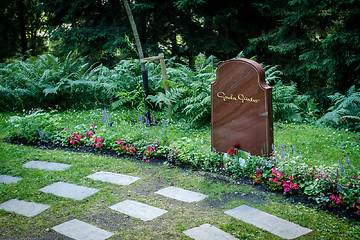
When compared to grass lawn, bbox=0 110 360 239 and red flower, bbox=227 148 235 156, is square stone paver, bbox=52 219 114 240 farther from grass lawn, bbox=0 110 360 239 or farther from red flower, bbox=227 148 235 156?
red flower, bbox=227 148 235 156

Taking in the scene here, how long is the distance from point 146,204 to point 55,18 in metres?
11.1

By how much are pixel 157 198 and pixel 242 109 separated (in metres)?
1.70

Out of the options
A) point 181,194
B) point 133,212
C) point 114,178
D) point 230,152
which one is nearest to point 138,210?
point 133,212

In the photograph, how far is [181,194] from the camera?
3721mm

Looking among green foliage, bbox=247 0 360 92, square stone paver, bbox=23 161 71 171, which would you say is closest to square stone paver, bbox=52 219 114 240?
square stone paver, bbox=23 161 71 171

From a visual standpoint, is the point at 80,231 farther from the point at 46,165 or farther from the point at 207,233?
the point at 46,165

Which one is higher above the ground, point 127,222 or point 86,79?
point 86,79

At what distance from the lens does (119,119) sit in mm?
6840

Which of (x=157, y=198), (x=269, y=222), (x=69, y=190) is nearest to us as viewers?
(x=269, y=222)

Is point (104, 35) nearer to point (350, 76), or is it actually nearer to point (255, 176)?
point (350, 76)

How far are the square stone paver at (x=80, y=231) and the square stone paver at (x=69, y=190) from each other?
2.02 ft

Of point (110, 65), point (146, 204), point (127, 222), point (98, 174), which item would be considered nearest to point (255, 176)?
point (146, 204)

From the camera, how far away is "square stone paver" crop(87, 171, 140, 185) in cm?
415

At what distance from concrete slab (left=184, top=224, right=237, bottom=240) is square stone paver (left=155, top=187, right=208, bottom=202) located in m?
0.62
